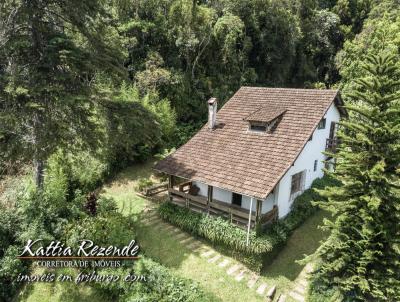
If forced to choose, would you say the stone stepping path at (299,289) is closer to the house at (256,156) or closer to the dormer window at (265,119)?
the house at (256,156)

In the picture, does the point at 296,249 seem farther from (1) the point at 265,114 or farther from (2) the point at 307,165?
(1) the point at 265,114

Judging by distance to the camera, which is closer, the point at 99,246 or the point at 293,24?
the point at 99,246

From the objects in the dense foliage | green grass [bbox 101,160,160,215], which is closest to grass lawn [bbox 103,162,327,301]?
A: green grass [bbox 101,160,160,215]

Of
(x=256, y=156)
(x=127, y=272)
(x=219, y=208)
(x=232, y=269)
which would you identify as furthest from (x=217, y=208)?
(x=127, y=272)

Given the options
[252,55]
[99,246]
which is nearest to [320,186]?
[99,246]

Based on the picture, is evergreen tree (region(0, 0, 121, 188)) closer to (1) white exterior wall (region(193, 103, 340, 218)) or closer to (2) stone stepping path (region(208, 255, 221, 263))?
(1) white exterior wall (region(193, 103, 340, 218))

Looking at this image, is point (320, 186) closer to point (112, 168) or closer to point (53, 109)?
point (112, 168)
